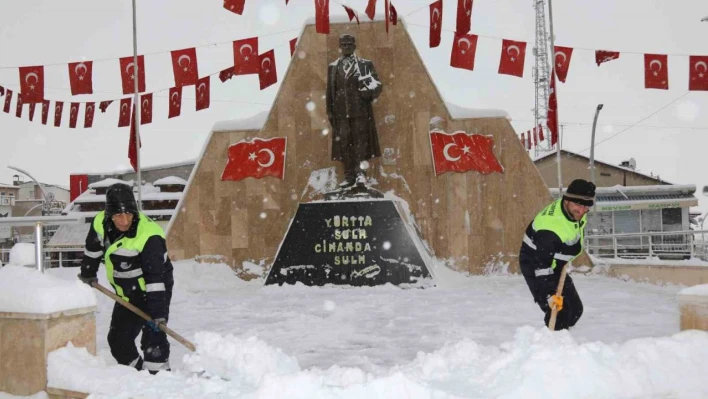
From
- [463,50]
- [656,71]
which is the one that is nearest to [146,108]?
[463,50]

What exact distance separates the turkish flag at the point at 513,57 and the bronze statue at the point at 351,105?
2.82 meters

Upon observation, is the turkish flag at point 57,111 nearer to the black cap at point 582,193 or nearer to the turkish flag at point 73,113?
the turkish flag at point 73,113

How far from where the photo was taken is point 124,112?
1389cm

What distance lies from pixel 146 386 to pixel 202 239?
941 centimetres

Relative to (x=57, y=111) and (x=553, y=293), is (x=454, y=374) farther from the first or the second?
(x=57, y=111)

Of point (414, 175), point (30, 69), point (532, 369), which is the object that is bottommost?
point (532, 369)

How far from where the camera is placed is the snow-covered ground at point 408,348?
3166 mm

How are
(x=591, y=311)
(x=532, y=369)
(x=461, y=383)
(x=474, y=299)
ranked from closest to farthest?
(x=532, y=369)
(x=461, y=383)
(x=591, y=311)
(x=474, y=299)

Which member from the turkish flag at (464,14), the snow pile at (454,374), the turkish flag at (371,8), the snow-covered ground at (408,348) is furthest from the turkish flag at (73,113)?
the snow pile at (454,374)

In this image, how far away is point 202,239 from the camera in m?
12.6

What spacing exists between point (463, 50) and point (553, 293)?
8.37 meters

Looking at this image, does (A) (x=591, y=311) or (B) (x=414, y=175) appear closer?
(A) (x=591, y=311)

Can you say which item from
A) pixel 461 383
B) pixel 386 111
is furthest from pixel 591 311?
pixel 386 111

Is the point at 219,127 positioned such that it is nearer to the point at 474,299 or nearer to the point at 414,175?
the point at 414,175
